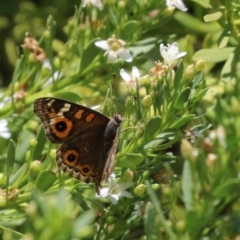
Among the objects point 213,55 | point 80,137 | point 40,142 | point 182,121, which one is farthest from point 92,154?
point 213,55

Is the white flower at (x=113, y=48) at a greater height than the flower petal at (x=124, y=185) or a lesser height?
greater

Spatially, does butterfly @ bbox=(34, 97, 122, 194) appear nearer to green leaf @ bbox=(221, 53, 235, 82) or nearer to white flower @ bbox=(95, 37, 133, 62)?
white flower @ bbox=(95, 37, 133, 62)

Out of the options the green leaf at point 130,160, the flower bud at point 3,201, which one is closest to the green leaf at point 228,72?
the green leaf at point 130,160

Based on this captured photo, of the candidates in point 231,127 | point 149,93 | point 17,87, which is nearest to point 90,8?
point 17,87

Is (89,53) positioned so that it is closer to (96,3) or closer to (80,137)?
(96,3)

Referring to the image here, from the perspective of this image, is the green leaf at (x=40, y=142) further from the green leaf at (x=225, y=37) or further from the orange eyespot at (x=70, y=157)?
the green leaf at (x=225, y=37)

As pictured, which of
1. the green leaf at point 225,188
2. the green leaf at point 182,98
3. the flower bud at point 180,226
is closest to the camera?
the green leaf at point 225,188

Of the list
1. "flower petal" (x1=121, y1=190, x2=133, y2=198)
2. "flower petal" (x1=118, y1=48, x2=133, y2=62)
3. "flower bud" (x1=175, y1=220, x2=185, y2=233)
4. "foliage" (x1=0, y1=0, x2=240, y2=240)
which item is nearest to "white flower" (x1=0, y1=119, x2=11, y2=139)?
"foliage" (x1=0, y1=0, x2=240, y2=240)
